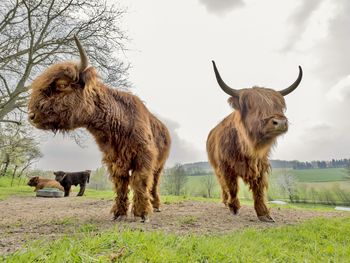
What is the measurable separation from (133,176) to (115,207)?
0.72 m

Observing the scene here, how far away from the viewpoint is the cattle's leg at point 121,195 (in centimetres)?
468

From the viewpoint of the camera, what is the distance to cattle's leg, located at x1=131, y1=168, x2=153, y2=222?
14.6 ft

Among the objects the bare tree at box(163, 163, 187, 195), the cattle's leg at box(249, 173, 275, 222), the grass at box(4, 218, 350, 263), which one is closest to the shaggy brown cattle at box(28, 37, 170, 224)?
the grass at box(4, 218, 350, 263)

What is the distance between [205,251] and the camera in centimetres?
270

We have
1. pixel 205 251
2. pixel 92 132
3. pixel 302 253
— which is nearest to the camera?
pixel 205 251

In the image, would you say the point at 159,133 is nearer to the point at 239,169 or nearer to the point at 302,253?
the point at 239,169

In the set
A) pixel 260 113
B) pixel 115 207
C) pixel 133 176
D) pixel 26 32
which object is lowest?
pixel 115 207

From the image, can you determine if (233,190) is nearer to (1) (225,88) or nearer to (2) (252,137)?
(2) (252,137)

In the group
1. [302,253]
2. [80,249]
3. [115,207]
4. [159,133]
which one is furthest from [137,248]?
[159,133]

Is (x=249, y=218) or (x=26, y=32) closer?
(x=249, y=218)

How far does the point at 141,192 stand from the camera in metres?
4.44

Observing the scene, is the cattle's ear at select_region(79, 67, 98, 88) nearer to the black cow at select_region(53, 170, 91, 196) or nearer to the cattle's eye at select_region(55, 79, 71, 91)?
the cattle's eye at select_region(55, 79, 71, 91)

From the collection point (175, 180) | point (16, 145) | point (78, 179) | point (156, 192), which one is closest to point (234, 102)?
point (156, 192)

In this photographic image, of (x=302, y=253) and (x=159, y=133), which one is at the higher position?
(x=159, y=133)
